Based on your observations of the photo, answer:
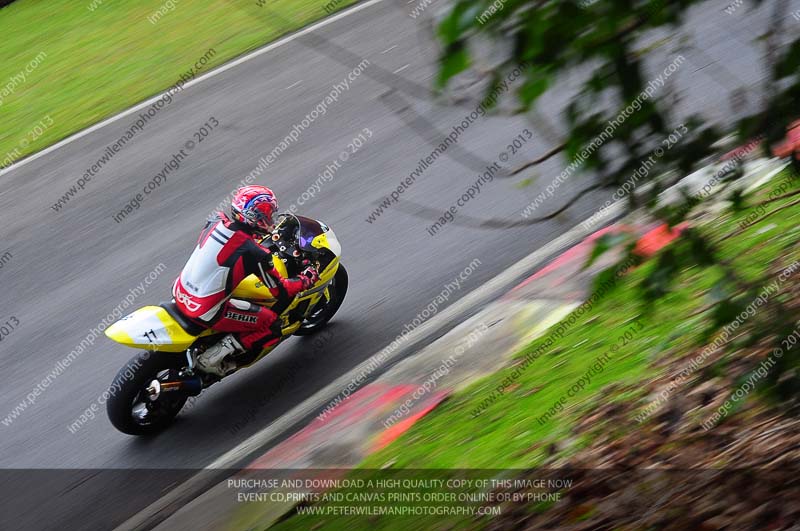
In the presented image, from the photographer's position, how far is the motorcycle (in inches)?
320

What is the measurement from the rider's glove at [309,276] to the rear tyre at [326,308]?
2.17ft

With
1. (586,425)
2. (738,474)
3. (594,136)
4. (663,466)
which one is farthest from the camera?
(586,425)

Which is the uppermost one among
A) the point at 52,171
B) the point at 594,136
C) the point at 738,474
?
the point at 594,136

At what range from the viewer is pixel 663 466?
5078 millimetres

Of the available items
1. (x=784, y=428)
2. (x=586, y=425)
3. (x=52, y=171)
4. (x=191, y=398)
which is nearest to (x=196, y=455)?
(x=191, y=398)

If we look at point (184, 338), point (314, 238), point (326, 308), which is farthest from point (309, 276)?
point (184, 338)

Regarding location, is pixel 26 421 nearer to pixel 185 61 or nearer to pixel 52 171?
pixel 52 171

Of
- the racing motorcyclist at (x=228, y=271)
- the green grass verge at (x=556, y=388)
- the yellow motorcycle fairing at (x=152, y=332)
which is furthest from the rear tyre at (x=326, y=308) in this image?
the green grass verge at (x=556, y=388)

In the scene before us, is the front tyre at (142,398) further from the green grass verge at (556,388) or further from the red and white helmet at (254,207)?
the green grass verge at (556,388)

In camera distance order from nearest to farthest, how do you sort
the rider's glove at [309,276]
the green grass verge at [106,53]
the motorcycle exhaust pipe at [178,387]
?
the motorcycle exhaust pipe at [178,387], the rider's glove at [309,276], the green grass verge at [106,53]

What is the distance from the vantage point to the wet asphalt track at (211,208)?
8452 millimetres

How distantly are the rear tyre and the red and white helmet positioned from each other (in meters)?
1.40

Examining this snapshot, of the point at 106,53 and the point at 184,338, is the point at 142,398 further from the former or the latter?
the point at 106,53

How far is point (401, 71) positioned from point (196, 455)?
806 centimetres
